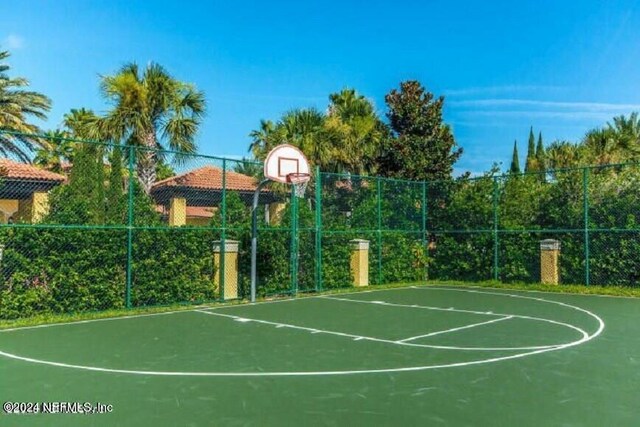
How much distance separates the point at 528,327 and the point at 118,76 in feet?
42.7

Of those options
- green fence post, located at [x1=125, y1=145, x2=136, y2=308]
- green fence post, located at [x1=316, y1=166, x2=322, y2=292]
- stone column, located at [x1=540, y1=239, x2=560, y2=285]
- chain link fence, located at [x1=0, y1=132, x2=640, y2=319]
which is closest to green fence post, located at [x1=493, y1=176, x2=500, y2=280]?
chain link fence, located at [x1=0, y1=132, x2=640, y2=319]

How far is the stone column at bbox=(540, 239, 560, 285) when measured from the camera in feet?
48.2

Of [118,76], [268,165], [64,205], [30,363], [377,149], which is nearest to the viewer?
[30,363]

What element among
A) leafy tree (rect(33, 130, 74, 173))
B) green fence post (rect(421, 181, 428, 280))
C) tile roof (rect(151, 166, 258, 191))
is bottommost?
green fence post (rect(421, 181, 428, 280))

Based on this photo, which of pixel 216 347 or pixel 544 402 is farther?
pixel 216 347

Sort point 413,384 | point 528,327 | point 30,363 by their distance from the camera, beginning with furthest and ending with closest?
point 528,327 < point 30,363 < point 413,384

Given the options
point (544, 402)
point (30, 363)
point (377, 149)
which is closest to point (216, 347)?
point (30, 363)

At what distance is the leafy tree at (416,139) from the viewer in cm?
2092

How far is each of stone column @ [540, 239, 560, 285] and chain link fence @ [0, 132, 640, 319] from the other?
0.06 meters

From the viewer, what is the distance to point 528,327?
8.66m

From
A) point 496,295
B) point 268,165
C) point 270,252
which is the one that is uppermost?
point 268,165

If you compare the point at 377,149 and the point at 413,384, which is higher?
the point at 377,149

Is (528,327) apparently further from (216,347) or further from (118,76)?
(118,76)

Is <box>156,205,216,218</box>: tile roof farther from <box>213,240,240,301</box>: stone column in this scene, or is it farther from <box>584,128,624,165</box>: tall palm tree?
→ <box>584,128,624,165</box>: tall palm tree
